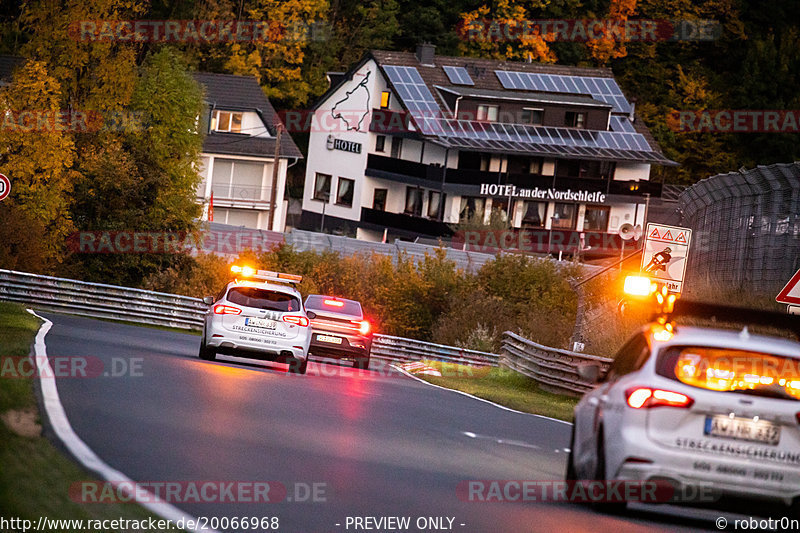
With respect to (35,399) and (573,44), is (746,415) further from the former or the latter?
(573,44)

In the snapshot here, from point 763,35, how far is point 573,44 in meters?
11.7

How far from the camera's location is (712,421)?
11.2 metres

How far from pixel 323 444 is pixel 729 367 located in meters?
4.19

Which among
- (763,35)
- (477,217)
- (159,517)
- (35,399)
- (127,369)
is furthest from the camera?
(763,35)

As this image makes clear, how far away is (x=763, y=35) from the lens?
3696 inches

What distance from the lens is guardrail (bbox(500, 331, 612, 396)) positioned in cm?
2842

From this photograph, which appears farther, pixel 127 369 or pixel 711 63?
pixel 711 63

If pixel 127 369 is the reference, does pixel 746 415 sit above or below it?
above

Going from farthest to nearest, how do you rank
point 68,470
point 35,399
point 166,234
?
point 166,234 → point 35,399 → point 68,470

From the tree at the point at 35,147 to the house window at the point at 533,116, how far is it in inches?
1535

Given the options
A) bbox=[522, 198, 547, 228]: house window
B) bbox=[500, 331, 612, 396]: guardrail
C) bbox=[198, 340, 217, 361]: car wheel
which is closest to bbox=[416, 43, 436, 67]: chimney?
bbox=[522, 198, 547, 228]: house window

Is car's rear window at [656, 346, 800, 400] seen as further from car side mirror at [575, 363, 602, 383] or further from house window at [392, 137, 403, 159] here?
house window at [392, 137, 403, 159]

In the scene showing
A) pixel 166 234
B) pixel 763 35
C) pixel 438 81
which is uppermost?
pixel 763 35

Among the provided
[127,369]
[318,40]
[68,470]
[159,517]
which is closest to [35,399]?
A: [68,470]
